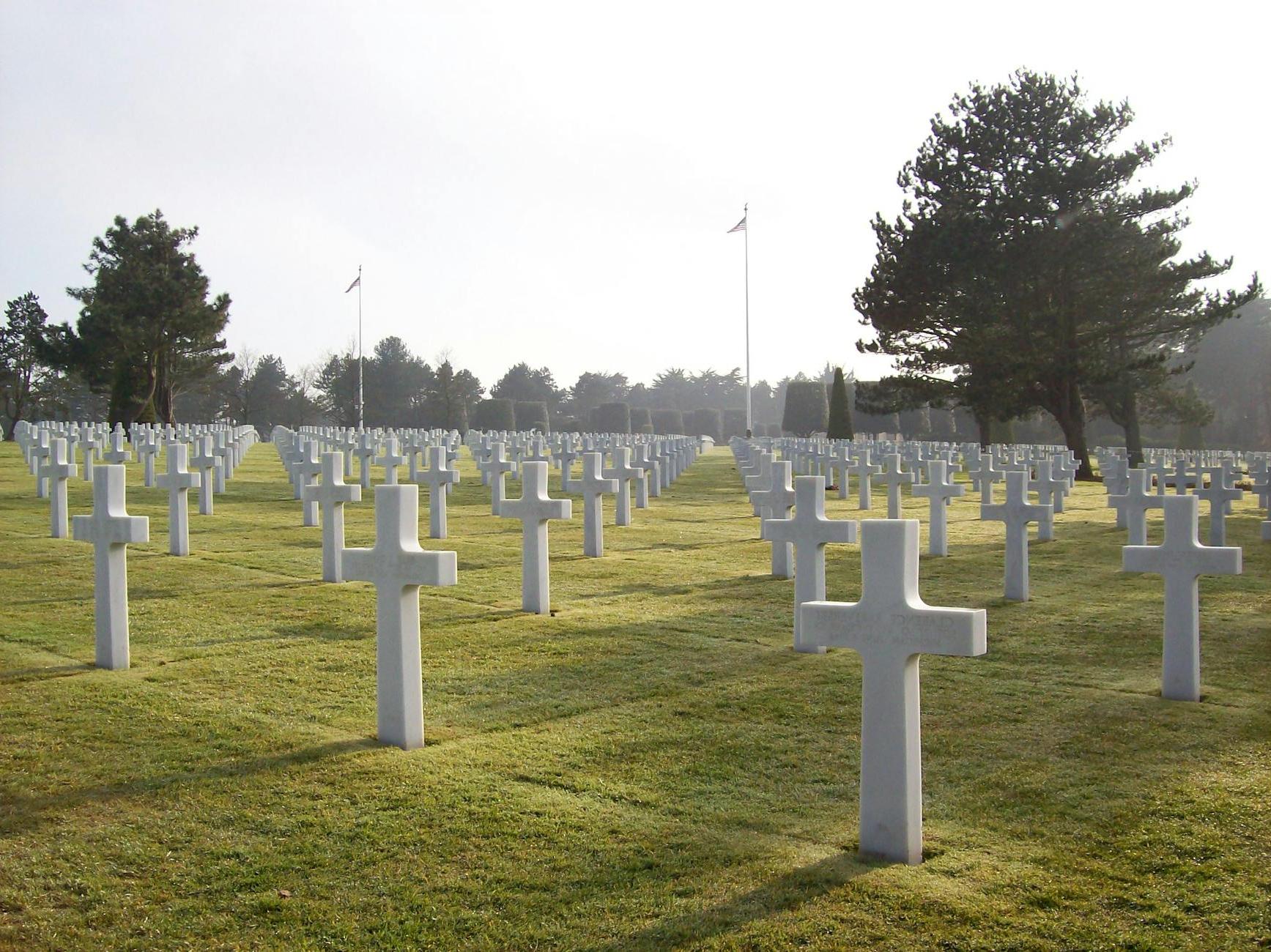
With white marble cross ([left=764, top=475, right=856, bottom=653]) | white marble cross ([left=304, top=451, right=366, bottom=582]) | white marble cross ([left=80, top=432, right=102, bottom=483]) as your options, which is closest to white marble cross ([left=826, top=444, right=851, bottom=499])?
white marble cross ([left=80, top=432, right=102, bottom=483])

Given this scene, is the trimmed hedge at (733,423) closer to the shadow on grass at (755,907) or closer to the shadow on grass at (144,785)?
the shadow on grass at (144,785)

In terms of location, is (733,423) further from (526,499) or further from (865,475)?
(526,499)

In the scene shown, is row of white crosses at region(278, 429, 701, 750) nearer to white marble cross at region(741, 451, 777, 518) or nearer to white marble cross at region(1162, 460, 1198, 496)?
white marble cross at region(741, 451, 777, 518)

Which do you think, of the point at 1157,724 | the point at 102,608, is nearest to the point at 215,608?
the point at 102,608

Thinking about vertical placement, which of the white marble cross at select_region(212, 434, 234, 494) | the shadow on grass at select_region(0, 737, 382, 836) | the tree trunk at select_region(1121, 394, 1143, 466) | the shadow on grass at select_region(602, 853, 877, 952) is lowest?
the shadow on grass at select_region(602, 853, 877, 952)

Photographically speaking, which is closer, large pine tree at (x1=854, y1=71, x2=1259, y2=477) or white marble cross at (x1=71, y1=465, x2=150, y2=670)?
white marble cross at (x1=71, y1=465, x2=150, y2=670)

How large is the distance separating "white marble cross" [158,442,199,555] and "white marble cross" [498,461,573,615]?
3636 mm

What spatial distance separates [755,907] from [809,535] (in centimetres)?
347

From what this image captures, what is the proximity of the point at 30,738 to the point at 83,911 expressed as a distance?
1769mm

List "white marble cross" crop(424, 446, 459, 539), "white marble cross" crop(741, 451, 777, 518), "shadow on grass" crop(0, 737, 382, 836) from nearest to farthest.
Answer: "shadow on grass" crop(0, 737, 382, 836), "white marble cross" crop(741, 451, 777, 518), "white marble cross" crop(424, 446, 459, 539)

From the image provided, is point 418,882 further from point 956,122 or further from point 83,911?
point 956,122

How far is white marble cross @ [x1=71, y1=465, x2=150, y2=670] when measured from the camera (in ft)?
19.6

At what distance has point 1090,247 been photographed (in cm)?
2969

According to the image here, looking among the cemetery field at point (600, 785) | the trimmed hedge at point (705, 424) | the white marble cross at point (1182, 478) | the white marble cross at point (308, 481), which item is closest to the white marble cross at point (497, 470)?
the white marble cross at point (308, 481)
